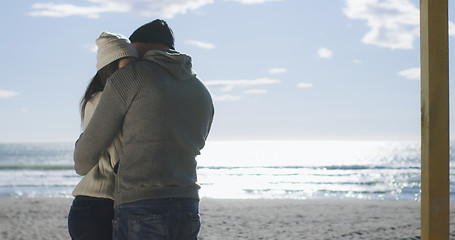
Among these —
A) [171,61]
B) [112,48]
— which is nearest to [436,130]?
[171,61]

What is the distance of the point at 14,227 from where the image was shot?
6.90 metres

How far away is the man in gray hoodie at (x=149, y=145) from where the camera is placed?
1.41m

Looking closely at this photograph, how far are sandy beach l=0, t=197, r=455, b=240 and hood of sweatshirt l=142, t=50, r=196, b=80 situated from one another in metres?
4.75

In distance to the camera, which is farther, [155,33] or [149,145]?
[155,33]

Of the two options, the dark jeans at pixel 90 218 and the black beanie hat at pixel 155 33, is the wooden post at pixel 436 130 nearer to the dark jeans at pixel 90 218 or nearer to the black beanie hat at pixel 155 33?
the black beanie hat at pixel 155 33

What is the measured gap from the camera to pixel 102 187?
1.51 m

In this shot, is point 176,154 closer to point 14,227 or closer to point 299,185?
point 14,227

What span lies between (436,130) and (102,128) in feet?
4.20

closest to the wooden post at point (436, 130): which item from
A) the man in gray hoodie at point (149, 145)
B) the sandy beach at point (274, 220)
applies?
the man in gray hoodie at point (149, 145)

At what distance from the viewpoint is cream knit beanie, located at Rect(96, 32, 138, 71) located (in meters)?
1.50

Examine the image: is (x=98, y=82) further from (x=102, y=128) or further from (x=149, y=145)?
(x=149, y=145)

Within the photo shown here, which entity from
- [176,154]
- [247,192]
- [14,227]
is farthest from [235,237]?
[247,192]

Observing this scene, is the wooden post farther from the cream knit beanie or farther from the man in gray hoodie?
the cream knit beanie

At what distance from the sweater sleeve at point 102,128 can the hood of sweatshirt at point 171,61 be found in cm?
15
